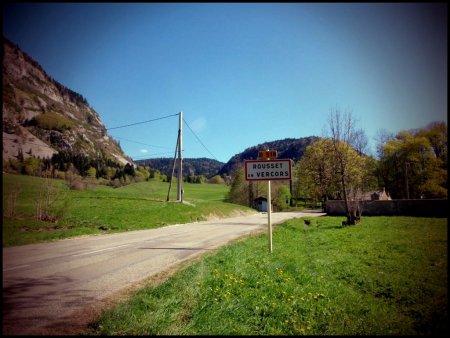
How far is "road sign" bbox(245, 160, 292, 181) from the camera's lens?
31.0 ft

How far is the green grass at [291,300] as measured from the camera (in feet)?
13.4

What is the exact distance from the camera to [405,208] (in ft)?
96.5

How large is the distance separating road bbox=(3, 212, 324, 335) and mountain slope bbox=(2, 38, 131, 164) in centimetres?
494

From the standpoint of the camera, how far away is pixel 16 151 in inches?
1188

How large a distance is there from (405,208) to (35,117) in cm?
8497

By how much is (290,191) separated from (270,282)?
248 feet

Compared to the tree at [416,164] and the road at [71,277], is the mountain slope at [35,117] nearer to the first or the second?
the road at [71,277]

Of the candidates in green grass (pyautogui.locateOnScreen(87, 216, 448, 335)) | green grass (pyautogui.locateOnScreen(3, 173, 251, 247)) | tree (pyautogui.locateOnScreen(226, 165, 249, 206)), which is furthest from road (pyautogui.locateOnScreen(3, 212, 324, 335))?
tree (pyautogui.locateOnScreen(226, 165, 249, 206))

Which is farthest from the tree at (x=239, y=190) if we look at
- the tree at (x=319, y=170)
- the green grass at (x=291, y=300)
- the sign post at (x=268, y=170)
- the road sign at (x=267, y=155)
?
the green grass at (x=291, y=300)

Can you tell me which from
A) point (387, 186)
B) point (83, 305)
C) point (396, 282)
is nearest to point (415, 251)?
point (396, 282)

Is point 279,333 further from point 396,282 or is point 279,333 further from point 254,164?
point 254,164

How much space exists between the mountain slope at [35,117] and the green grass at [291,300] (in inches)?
223

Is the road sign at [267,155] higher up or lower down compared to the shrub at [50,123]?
lower down

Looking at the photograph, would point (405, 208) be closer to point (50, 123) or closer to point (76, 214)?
point (76, 214)
